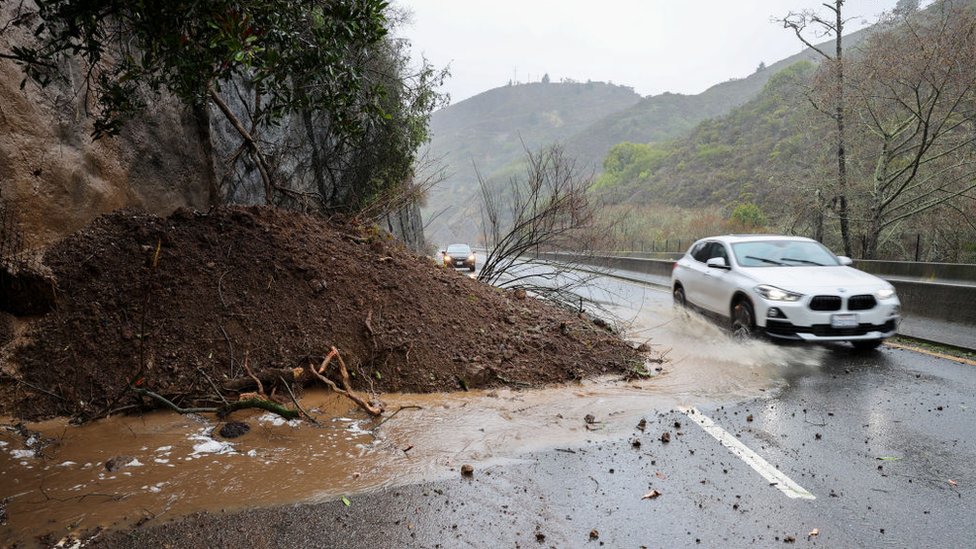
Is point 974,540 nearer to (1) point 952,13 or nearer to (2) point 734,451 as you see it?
(2) point 734,451

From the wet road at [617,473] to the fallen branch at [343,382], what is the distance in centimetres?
20

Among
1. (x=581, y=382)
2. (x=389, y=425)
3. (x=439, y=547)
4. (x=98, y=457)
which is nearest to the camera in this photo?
(x=439, y=547)

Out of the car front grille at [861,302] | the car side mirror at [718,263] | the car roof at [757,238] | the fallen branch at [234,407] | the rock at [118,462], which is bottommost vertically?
the rock at [118,462]

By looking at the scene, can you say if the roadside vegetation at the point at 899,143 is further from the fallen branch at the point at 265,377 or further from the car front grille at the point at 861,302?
the fallen branch at the point at 265,377

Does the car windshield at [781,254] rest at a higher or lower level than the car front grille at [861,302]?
higher

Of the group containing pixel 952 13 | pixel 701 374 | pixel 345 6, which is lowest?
pixel 701 374

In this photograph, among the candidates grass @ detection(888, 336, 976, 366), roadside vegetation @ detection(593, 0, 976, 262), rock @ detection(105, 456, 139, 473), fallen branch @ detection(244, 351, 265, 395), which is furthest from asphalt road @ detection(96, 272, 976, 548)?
roadside vegetation @ detection(593, 0, 976, 262)

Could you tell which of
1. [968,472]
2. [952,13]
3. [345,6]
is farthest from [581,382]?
[952,13]

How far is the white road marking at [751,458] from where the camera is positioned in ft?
11.3

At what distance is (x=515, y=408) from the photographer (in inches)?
206

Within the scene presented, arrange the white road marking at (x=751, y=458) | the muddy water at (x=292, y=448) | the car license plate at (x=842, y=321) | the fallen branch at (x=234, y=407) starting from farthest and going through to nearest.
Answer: the car license plate at (x=842, y=321), the fallen branch at (x=234, y=407), the white road marking at (x=751, y=458), the muddy water at (x=292, y=448)

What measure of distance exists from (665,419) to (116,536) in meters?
4.06

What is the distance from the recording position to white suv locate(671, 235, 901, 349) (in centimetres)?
679

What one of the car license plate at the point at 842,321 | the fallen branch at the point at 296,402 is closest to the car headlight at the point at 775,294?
the car license plate at the point at 842,321
